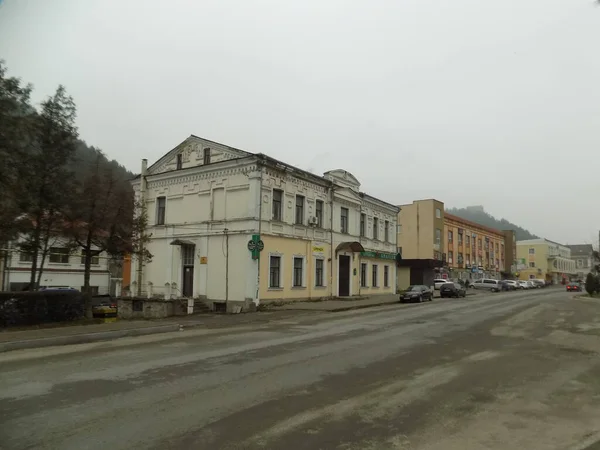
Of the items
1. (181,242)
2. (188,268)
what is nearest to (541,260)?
(188,268)

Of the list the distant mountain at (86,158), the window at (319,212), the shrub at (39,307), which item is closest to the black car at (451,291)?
the window at (319,212)

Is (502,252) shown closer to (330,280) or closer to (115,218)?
(330,280)

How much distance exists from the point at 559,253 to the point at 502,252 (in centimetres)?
3403

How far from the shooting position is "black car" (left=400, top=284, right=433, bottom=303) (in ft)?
108

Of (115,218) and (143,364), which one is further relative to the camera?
(115,218)

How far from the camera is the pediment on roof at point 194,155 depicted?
27.7 meters

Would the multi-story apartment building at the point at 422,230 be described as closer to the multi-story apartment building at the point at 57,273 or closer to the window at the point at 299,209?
the window at the point at 299,209

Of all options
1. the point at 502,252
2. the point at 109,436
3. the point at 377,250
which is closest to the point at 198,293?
the point at 377,250

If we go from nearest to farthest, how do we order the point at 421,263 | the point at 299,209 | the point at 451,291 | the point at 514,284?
the point at 299,209
the point at 451,291
the point at 421,263
the point at 514,284

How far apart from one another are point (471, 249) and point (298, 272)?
5634 centimetres

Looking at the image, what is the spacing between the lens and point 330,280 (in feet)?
104

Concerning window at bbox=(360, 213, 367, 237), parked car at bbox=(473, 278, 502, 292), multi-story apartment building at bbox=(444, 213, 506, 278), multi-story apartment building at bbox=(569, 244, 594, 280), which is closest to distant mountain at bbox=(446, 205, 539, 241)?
multi-story apartment building at bbox=(569, 244, 594, 280)

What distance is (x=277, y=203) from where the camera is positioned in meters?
27.6

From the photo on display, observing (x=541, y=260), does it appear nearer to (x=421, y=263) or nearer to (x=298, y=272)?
(x=421, y=263)
